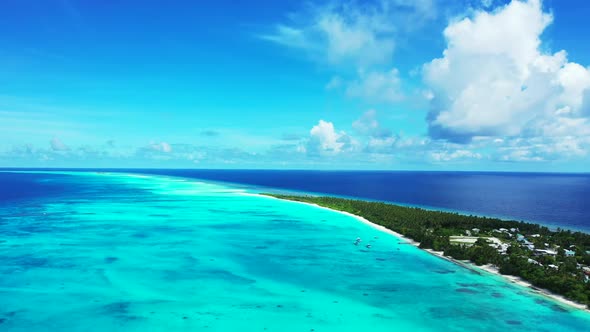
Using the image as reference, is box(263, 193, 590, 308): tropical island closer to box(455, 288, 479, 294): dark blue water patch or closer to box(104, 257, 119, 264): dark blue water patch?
box(455, 288, 479, 294): dark blue water patch

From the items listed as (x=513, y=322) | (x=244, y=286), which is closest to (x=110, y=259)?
(x=244, y=286)

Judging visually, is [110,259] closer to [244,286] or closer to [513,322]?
[244,286]

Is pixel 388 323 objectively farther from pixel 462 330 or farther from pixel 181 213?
pixel 181 213

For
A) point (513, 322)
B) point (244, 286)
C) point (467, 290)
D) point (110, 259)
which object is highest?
point (467, 290)

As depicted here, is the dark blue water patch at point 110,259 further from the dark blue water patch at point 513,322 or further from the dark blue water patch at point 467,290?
the dark blue water patch at point 513,322

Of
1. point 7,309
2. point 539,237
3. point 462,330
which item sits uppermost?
point 539,237

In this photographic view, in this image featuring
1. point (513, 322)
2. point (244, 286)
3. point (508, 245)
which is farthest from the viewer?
point (508, 245)

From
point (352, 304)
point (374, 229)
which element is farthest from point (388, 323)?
point (374, 229)
